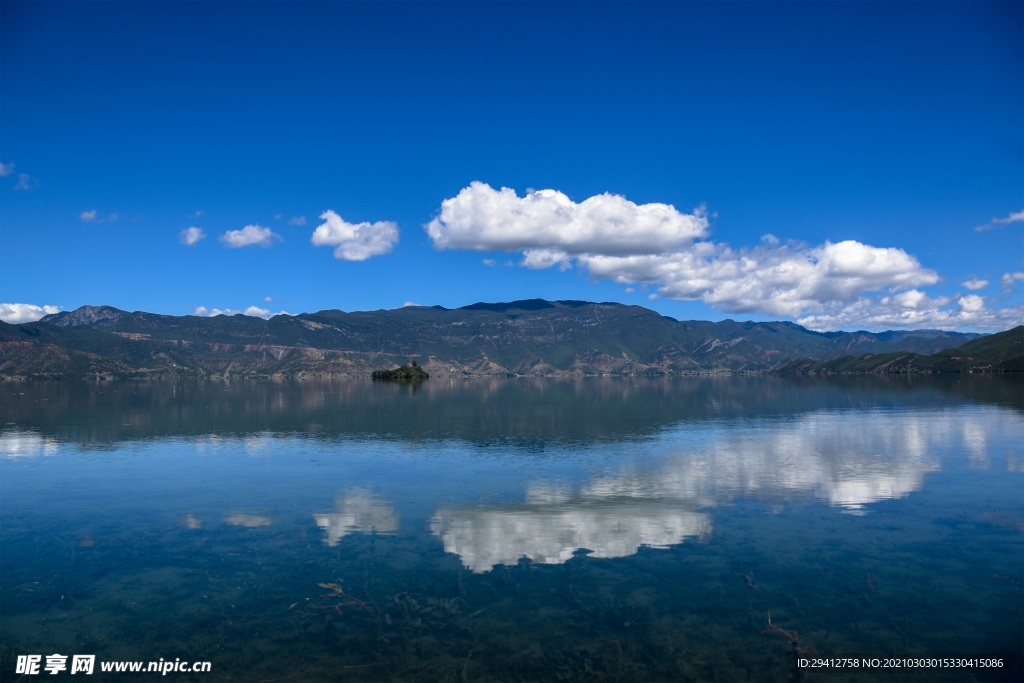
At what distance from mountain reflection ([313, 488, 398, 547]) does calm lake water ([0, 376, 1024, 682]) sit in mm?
321

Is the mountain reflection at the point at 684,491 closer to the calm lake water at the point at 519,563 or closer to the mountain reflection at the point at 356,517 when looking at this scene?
the calm lake water at the point at 519,563

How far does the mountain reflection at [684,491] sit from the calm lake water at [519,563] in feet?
1.24

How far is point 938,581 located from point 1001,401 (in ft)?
606

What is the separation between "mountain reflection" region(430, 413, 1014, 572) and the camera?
44219mm

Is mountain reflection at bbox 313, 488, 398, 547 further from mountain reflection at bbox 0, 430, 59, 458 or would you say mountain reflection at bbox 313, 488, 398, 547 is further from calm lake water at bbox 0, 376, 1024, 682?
mountain reflection at bbox 0, 430, 59, 458

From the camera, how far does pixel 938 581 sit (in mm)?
36656

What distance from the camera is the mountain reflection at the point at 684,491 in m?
44.2

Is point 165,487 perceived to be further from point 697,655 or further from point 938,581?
point 938,581

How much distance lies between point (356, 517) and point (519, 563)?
1888cm

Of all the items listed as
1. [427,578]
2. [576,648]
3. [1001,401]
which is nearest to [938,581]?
[576,648]

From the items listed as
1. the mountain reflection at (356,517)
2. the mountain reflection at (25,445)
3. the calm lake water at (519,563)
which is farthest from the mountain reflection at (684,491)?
the mountain reflection at (25,445)

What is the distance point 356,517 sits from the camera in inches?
2069

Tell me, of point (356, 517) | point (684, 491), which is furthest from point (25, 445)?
point (684, 491)

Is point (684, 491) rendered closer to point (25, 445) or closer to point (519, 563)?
point (519, 563)
